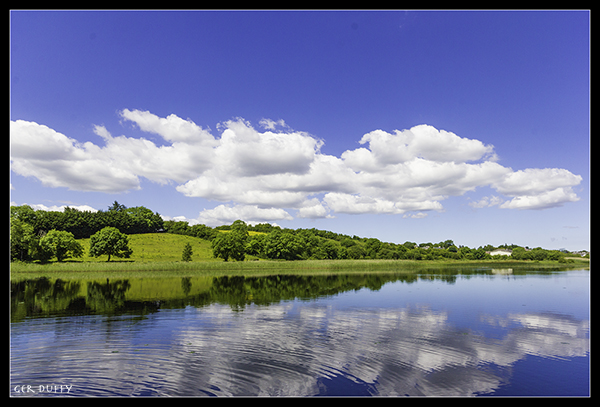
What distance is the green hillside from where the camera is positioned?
9764cm

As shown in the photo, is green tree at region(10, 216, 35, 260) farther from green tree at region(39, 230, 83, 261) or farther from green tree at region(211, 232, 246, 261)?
green tree at region(211, 232, 246, 261)

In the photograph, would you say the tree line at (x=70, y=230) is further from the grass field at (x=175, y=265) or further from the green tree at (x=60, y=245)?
the grass field at (x=175, y=265)

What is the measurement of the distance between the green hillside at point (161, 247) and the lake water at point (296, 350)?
73.8 meters

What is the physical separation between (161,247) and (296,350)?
111771 millimetres

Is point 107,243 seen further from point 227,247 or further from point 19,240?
point 227,247

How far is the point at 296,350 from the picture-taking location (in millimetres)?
14852

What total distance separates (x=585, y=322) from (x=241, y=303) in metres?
27.1

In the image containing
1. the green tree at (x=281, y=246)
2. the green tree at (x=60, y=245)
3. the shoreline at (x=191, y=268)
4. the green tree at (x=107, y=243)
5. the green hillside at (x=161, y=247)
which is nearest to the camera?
the shoreline at (x=191, y=268)

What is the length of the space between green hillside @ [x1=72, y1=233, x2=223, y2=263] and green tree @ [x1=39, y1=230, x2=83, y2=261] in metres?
5.06

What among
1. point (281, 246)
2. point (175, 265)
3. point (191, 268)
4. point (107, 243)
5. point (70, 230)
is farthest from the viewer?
point (70, 230)

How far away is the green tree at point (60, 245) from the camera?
77.7 m

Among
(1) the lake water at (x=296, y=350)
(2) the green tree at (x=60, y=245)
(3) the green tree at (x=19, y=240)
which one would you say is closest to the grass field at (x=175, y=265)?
(2) the green tree at (x=60, y=245)

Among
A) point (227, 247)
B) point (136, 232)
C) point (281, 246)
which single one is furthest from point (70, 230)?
point (281, 246)
